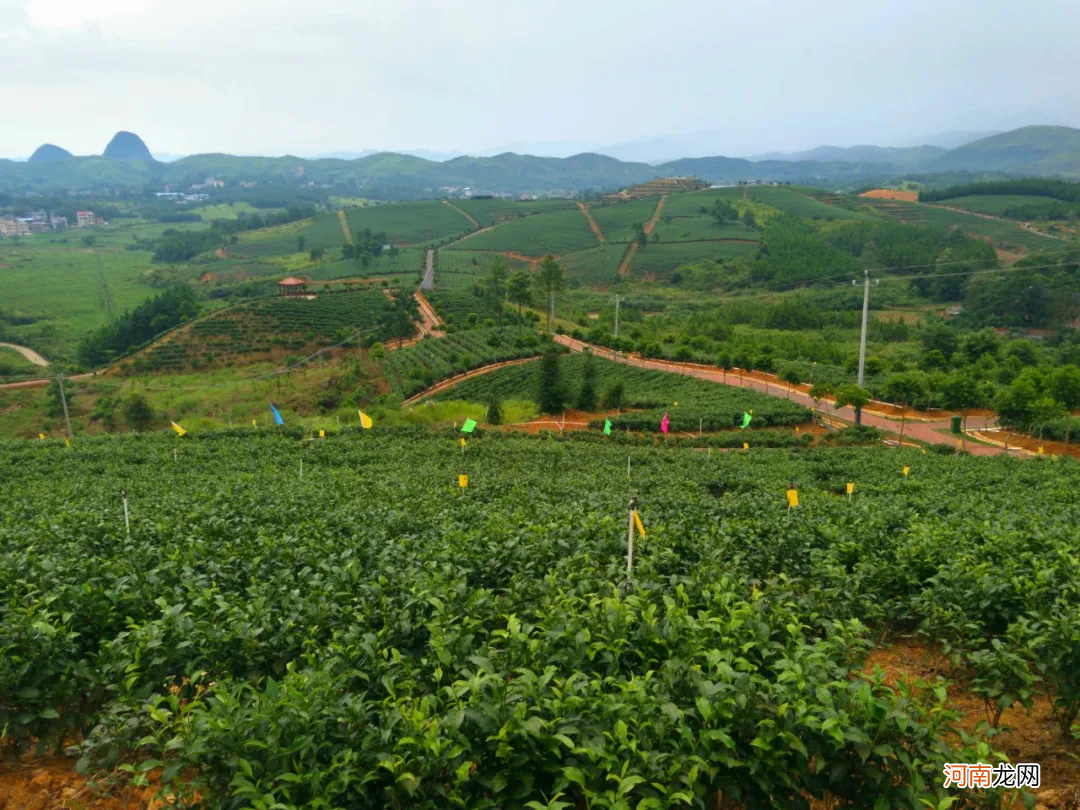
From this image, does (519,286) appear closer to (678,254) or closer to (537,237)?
(678,254)

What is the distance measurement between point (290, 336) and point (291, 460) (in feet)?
138

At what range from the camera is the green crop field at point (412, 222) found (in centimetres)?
12586

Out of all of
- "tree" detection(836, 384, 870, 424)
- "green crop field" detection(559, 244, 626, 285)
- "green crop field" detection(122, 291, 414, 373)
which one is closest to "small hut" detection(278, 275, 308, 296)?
"green crop field" detection(122, 291, 414, 373)

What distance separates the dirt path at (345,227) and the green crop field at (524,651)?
116 meters

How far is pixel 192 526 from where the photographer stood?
8.53 metres

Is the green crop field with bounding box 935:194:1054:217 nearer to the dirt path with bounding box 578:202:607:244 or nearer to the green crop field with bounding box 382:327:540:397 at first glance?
the dirt path with bounding box 578:202:607:244

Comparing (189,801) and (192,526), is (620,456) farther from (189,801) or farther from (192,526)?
(189,801)

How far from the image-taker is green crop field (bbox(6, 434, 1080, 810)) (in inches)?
145

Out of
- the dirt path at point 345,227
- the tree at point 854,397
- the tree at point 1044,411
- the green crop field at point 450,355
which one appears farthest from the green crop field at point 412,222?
the tree at point 1044,411

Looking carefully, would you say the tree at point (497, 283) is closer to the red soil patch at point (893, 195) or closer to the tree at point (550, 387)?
the tree at point (550, 387)

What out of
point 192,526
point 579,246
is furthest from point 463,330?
point 579,246

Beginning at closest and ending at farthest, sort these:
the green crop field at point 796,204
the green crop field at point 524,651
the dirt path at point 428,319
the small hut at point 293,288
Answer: the green crop field at point 524,651 < the dirt path at point 428,319 < the small hut at point 293,288 < the green crop field at point 796,204

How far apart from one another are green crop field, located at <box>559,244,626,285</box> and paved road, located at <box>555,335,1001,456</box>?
167 feet

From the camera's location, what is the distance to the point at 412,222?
136 meters
